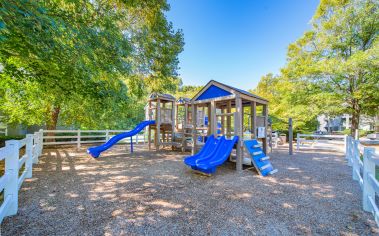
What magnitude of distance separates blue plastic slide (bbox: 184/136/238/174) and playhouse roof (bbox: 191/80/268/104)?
1.51 metres

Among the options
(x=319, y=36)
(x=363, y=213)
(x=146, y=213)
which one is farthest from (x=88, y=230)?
(x=319, y=36)

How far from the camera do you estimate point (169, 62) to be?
304 inches

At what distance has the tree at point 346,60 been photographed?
10.4 metres

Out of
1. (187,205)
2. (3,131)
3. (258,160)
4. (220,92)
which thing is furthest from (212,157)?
(3,131)

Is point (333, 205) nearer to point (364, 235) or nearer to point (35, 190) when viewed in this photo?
point (364, 235)

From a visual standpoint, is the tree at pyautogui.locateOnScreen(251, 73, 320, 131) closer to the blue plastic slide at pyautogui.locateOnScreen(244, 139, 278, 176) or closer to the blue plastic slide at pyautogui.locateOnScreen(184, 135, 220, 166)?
the blue plastic slide at pyautogui.locateOnScreen(244, 139, 278, 176)

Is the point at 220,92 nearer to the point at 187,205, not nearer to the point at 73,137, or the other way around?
the point at 187,205

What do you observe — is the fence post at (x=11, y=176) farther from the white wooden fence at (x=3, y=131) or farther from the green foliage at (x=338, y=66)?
the white wooden fence at (x=3, y=131)

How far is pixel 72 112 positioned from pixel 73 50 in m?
8.45

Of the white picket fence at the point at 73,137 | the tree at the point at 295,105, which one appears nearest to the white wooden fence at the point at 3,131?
the white picket fence at the point at 73,137

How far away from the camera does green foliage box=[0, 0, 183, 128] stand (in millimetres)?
3305

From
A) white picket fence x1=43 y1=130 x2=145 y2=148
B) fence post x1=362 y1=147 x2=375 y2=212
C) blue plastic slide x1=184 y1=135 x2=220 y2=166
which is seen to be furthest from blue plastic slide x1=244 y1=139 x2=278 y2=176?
white picket fence x1=43 y1=130 x2=145 y2=148

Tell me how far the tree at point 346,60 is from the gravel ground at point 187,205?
8.80 m

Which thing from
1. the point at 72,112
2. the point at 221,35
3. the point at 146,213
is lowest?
the point at 146,213
